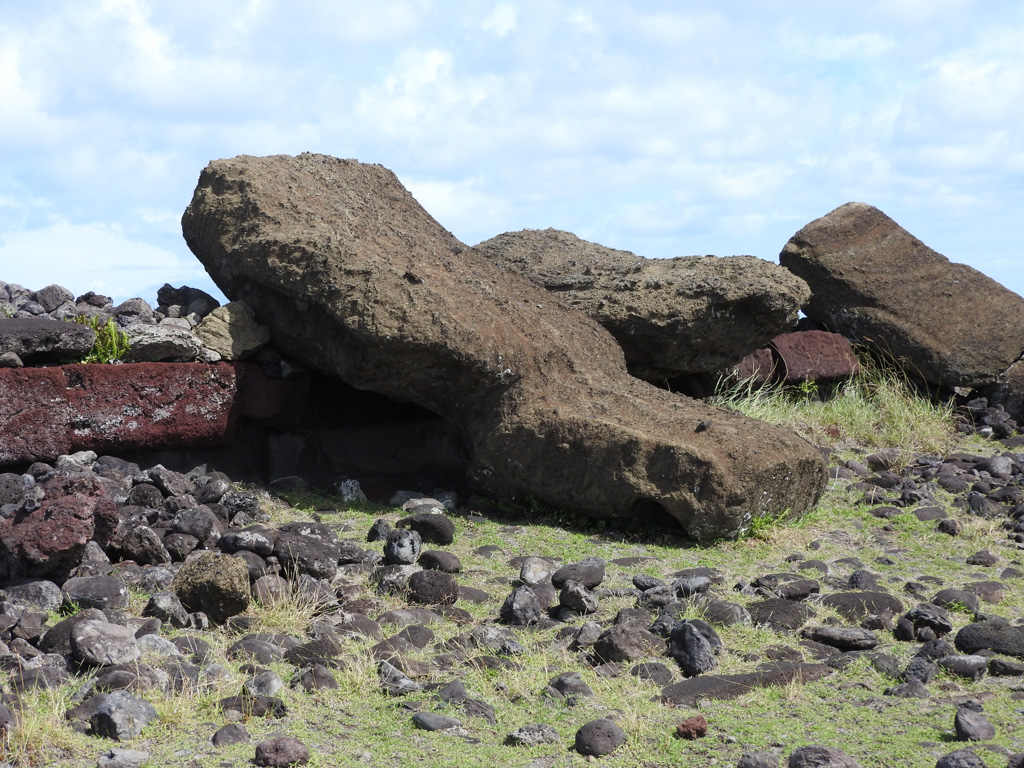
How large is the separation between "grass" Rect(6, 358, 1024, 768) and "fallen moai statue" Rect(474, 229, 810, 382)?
2.50 m

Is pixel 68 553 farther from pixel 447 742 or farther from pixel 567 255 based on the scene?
pixel 567 255

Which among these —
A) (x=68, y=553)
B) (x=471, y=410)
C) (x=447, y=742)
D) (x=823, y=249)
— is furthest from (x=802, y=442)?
(x=823, y=249)

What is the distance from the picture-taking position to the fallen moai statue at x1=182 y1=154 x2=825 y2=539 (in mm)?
6172

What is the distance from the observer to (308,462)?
24.3 ft

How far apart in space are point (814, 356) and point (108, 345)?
22.3ft

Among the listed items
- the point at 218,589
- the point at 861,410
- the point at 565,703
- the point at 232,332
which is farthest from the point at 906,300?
the point at 218,589

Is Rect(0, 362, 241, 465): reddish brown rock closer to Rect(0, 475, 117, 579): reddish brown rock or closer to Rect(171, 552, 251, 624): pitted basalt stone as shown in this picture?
Rect(0, 475, 117, 579): reddish brown rock

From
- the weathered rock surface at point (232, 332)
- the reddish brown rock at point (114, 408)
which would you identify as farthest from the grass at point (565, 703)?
the weathered rock surface at point (232, 332)

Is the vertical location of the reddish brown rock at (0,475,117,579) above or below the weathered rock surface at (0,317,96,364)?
below

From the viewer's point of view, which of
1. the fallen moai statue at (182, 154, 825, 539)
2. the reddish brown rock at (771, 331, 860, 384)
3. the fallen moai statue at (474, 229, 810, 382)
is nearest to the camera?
the fallen moai statue at (182, 154, 825, 539)

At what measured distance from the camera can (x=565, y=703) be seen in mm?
3814

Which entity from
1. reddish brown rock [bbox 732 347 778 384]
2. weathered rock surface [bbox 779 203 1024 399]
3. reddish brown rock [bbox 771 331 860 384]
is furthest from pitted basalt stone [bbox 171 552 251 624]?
weathered rock surface [bbox 779 203 1024 399]

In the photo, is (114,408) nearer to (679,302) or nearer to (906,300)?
(679,302)

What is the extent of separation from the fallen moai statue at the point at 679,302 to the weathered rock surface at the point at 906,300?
8.91ft
